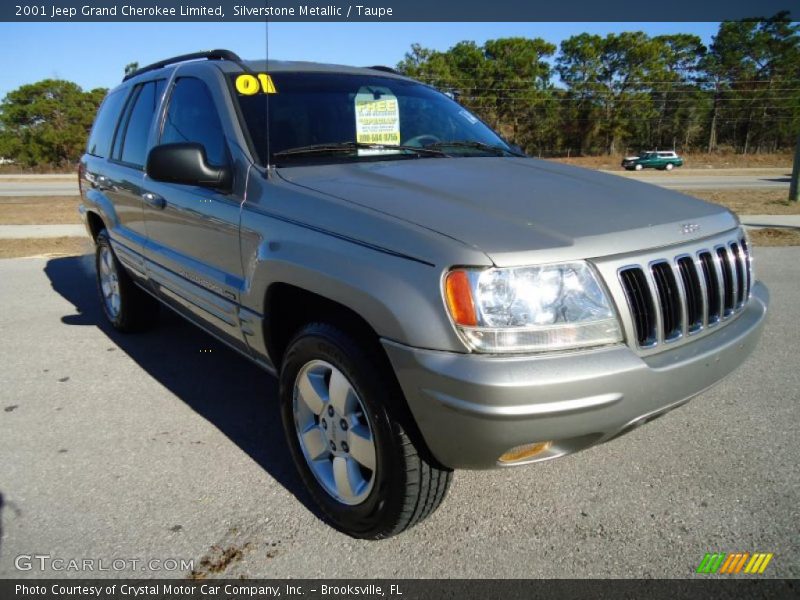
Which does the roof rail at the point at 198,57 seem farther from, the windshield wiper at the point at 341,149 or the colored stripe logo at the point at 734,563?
the colored stripe logo at the point at 734,563

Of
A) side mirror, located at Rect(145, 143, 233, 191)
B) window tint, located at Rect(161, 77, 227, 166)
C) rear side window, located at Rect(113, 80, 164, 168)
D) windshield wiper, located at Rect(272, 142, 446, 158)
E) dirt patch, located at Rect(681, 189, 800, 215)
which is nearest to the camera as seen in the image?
side mirror, located at Rect(145, 143, 233, 191)

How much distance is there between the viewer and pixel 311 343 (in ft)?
7.30

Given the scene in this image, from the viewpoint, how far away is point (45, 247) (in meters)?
9.00

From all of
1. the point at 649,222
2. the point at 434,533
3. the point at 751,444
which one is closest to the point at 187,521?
the point at 434,533

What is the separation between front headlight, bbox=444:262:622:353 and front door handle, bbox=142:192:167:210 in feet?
7.42

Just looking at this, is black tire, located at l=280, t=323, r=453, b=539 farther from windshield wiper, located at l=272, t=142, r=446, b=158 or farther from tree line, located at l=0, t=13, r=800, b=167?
tree line, located at l=0, t=13, r=800, b=167

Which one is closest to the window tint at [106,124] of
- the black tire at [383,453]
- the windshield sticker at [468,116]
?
the windshield sticker at [468,116]

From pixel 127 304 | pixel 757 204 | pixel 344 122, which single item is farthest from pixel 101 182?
pixel 757 204

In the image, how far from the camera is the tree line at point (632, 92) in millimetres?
54688

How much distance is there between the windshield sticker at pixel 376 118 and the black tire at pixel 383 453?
47.4 inches

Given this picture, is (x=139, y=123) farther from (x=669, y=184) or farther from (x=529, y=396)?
(x=669, y=184)

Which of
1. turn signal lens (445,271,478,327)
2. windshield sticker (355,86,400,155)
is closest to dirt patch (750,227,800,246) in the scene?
windshield sticker (355,86,400,155)

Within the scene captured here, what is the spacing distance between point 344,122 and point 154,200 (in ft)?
4.33

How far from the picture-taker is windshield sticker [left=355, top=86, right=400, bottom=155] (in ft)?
10.00
